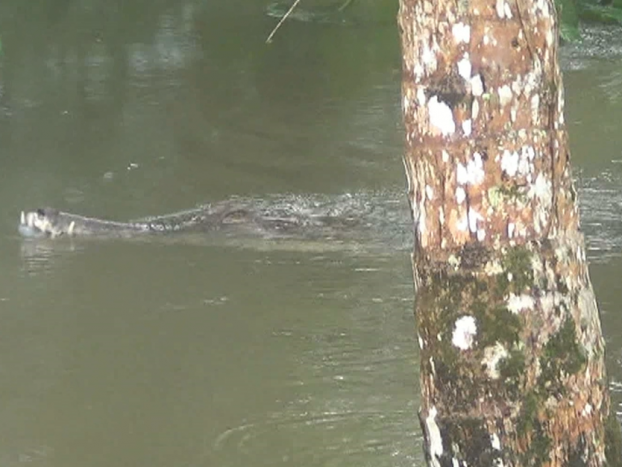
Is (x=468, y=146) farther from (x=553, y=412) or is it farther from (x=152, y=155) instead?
(x=152, y=155)

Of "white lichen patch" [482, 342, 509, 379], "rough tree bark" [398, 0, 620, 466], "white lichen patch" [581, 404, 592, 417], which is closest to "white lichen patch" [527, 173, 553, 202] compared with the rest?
"rough tree bark" [398, 0, 620, 466]

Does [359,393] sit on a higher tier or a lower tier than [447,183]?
lower

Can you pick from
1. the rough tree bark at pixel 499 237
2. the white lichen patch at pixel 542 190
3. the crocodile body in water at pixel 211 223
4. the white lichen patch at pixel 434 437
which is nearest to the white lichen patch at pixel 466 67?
the rough tree bark at pixel 499 237

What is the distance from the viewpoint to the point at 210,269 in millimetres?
7828

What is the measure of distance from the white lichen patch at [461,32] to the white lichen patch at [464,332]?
654mm

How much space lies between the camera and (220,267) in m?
7.86

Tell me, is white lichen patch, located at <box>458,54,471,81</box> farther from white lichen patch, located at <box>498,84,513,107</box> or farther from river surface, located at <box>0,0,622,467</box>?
river surface, located at <box>0,0,622,467</box>

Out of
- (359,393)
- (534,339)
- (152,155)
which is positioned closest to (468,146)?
(534,339)

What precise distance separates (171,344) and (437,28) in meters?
3.61

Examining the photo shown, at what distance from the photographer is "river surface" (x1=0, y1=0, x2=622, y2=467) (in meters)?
5.53

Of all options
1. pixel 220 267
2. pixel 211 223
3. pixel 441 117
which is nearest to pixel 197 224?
pixel 211 223

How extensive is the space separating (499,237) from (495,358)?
0.29 m

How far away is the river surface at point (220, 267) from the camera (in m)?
5.53

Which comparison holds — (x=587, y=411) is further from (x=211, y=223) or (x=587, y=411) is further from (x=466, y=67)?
(x=211, y=223)
